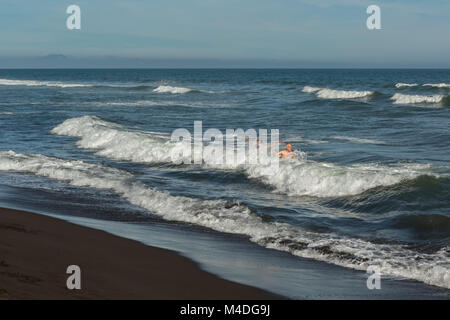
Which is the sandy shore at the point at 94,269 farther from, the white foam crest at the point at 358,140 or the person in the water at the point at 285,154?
the white foam crest at the point at 358,140

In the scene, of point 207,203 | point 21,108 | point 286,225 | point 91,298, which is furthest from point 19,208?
point 21,108

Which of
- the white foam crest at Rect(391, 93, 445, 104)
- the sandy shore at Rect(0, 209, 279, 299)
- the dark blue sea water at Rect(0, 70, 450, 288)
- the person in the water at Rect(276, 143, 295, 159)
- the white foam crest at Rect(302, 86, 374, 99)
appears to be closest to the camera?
the sandy shore at Rect(0, 209, 279, 299)

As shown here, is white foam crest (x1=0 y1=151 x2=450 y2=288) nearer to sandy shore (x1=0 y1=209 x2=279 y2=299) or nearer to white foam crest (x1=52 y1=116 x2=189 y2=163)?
sandy shore (x1=0 y1=209 x2=279 y2=299)

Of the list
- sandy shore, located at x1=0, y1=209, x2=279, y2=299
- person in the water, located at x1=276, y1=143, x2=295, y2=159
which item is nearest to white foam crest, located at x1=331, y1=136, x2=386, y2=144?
person in the water, located at x1=276, y1=143, x2=295, y2=159

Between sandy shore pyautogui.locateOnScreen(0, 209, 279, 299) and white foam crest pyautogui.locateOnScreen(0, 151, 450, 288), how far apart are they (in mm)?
1912

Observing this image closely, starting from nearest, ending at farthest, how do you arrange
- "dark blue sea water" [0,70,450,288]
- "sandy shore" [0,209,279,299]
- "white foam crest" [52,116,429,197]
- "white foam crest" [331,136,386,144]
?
"sandy shore" [0,209,279,299] → "dark blue sea water" [0,70,450,288] → "white foam crest" [52,116,429,197] → "white foam crest" [331,136,386,144]

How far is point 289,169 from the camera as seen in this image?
570 inches

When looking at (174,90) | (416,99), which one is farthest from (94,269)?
(174,90)

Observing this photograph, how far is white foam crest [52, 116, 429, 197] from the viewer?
42.9ft

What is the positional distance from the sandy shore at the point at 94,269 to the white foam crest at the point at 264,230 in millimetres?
1912

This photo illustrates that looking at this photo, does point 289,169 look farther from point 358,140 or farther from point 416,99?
point 416,99

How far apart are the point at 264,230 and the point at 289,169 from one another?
182 inches

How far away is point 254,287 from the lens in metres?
7.02
